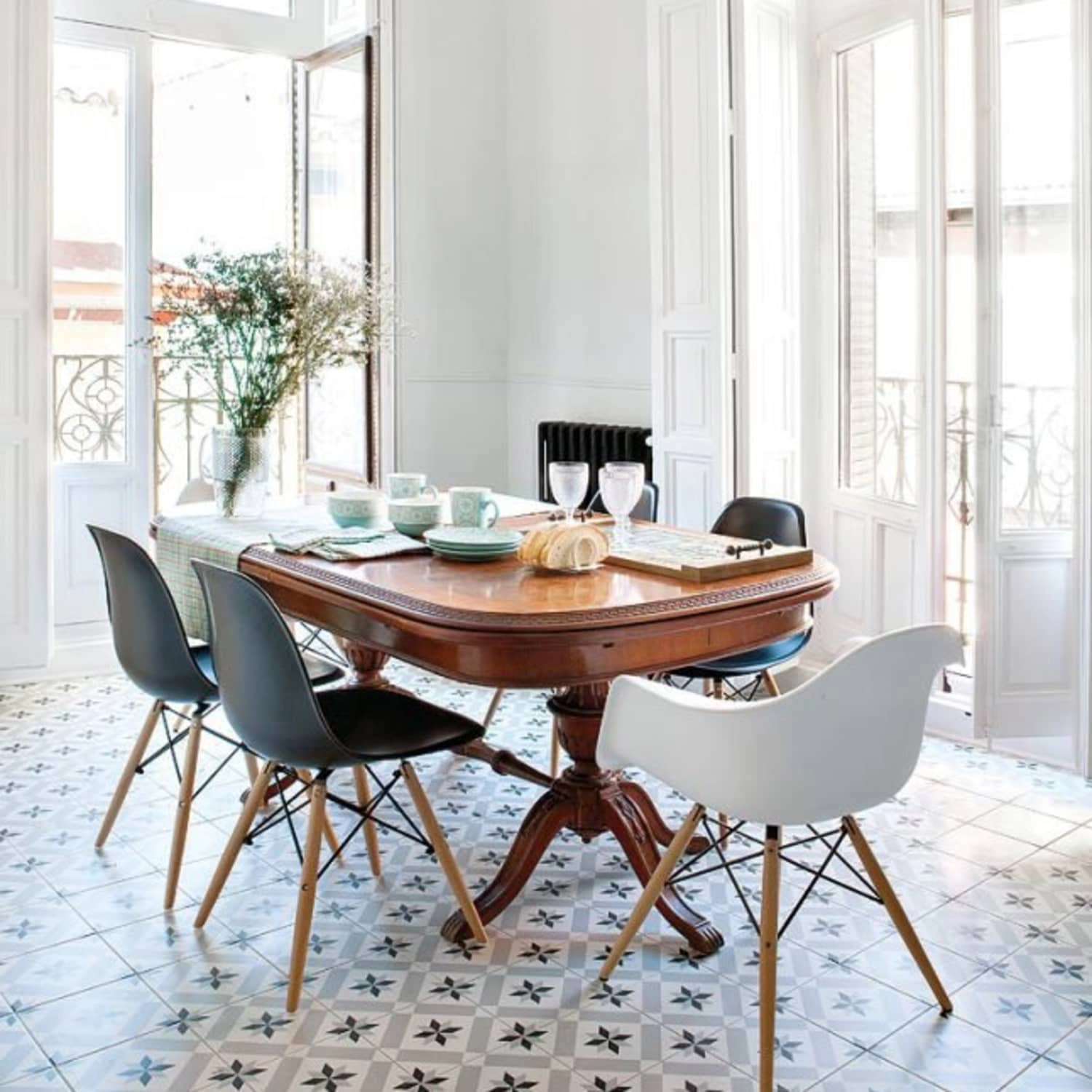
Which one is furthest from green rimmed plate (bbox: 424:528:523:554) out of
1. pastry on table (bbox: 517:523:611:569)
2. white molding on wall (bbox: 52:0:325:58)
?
white molding on wall (bbox: 52:0:325:58)

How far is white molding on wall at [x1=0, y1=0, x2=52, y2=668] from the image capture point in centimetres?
471

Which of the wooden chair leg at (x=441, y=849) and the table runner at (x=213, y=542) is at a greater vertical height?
the table runner at (x=213, y=542)

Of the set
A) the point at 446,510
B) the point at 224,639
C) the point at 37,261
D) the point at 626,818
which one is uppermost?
the point at 37,261

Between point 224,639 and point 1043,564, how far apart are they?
100 inches

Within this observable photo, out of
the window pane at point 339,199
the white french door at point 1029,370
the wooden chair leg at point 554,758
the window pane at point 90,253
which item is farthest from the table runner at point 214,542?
the window pane at point 339,199

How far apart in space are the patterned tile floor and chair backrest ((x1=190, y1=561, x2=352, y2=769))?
0.49m

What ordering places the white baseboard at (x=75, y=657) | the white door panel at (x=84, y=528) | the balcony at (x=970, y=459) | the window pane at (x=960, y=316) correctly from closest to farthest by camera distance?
1. the balcony at (x=970, y=459)
2. the window pane at (x=960, y=316)
3. the white baseboard at (x=75, y=657)
4. the white door panel at (x=84, y=528)

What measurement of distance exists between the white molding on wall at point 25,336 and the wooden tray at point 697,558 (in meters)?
2.78

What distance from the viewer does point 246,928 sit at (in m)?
2.83

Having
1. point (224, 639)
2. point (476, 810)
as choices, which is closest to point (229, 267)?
point (224, 639)

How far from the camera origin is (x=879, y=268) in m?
4.53

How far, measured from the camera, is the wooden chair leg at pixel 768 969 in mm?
2160

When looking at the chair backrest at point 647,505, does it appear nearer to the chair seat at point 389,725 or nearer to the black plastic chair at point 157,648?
the chair seat at point 389,725

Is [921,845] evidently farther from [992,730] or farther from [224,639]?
[224,639]
